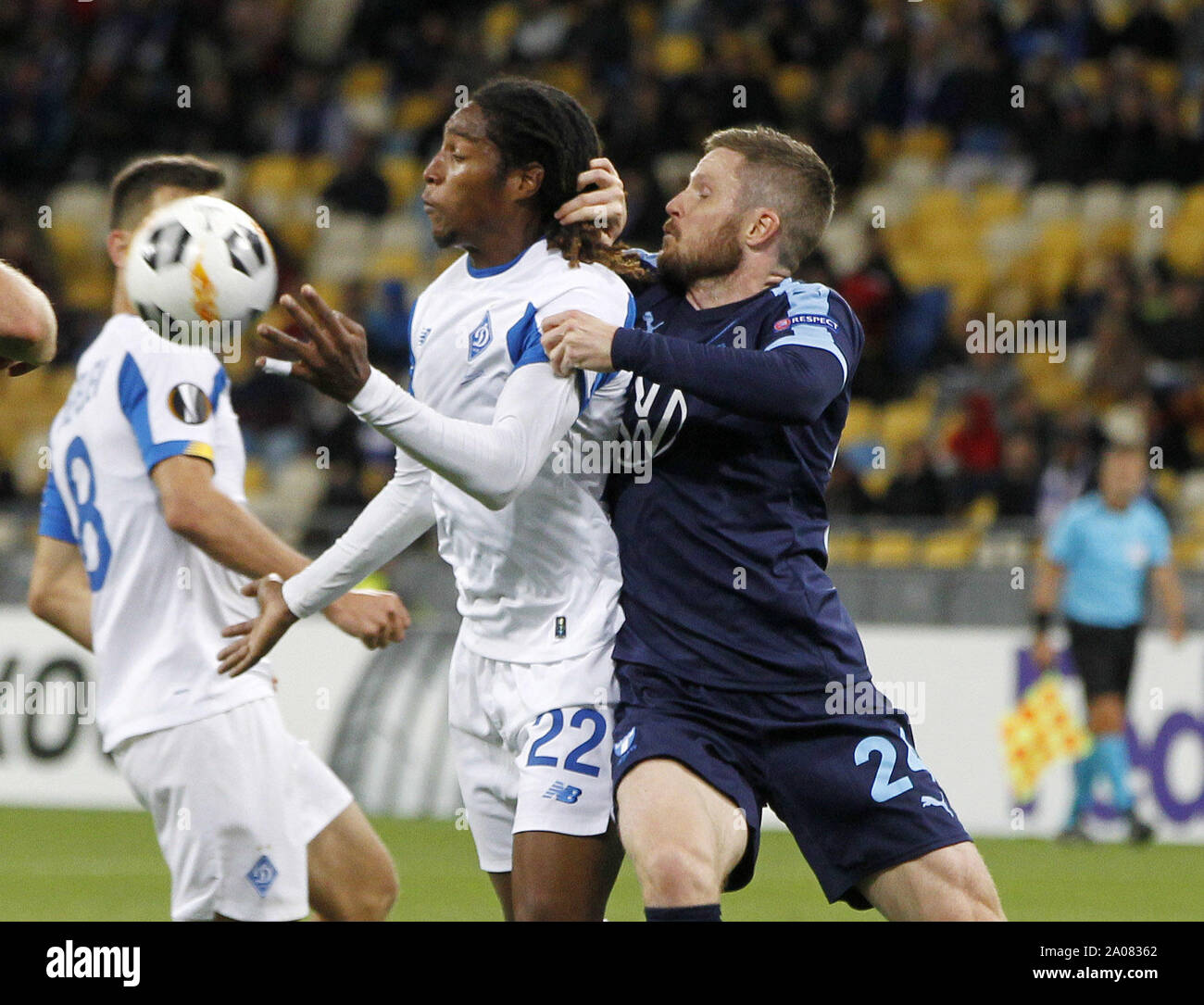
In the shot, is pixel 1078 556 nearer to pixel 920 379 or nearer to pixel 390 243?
pixel 920 379

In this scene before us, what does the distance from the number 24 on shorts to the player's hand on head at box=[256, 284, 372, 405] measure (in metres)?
0.90

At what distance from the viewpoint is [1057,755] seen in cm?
1023

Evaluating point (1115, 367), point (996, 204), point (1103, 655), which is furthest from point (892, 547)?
point (996, 204)

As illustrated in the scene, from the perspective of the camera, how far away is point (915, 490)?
12.0m

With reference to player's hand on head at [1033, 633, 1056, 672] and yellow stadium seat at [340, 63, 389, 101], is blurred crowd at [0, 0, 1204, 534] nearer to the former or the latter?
yellow stadium seat at [340, 63, 389, 101]

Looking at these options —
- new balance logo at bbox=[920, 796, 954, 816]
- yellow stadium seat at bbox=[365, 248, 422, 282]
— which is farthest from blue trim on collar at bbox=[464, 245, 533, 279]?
yellow stadium seat at bbox=[365, 248, 422, 282]

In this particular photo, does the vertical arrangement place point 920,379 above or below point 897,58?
below

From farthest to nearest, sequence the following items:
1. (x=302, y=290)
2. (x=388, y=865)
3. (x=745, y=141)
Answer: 1. (x=388, y=865)
2. (x=745, y=141)
3. (x=302, y=290)

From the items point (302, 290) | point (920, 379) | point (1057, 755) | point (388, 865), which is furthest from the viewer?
point (920, 379)

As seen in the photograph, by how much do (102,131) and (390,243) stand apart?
329 centimetres

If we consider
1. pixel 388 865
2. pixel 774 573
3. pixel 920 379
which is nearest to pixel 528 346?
A: pixel 774 573

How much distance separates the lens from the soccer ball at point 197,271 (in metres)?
4.12

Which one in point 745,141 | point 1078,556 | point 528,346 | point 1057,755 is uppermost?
point 745,141

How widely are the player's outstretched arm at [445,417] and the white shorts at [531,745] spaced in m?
0.47
